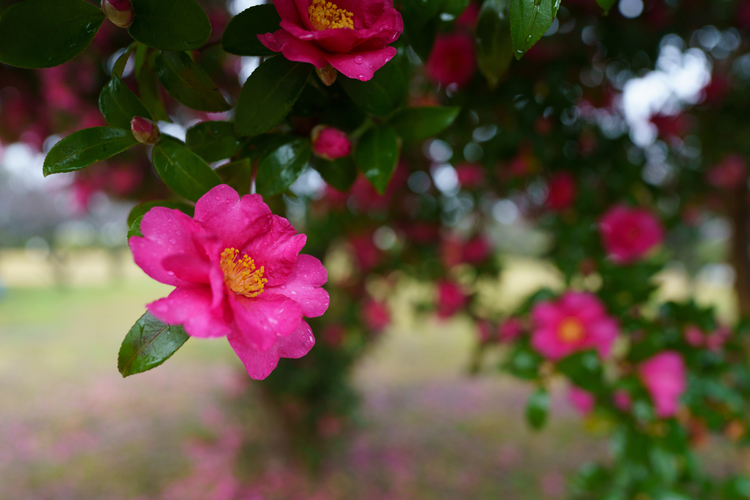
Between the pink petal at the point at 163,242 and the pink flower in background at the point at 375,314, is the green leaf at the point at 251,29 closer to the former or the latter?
the pink petal at the point at 163,242

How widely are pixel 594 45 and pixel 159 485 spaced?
2743 mm

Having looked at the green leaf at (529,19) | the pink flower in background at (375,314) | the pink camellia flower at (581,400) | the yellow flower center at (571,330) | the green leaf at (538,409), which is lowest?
the pink flower in background at (375,314)

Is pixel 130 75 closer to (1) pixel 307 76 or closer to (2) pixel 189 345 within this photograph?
(1) pixel 307 76

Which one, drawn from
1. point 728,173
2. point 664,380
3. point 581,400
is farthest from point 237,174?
point 728,173

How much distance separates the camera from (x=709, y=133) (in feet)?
4.37

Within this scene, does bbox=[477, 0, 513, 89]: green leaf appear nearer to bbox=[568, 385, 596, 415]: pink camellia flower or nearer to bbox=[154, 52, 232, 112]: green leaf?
bbox=[154, 52, 232, 112]: green leaf

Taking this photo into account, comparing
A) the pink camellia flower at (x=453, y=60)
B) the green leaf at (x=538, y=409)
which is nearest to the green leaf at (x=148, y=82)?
the pink camellia flower at (x=453, y=60)

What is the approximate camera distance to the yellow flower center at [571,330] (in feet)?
2.64

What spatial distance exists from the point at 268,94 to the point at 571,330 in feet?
2.27

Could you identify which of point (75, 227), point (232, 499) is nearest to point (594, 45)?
point (232, 499)

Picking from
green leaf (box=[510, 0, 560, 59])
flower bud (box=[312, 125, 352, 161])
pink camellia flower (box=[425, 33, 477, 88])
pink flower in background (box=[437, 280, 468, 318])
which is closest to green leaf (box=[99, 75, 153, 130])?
flower bud (box=[312, 125, 352, 161])

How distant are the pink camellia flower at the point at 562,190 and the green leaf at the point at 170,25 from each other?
90 cm

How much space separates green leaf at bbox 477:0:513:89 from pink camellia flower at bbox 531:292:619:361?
22.4 inches

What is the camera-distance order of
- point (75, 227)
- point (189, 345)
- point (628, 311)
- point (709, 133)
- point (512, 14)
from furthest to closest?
1. point (75, 227)
2. point (189, 345)
3. point (709, 133)
4. point (628, 311)
5. point (512, 14)
